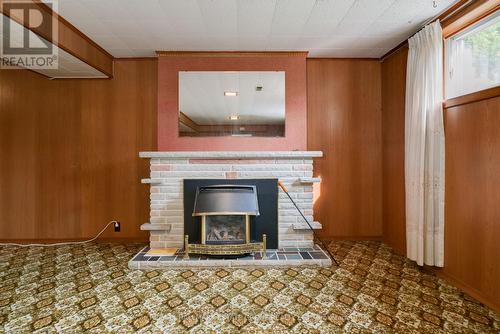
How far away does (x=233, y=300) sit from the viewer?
1831 millimetres

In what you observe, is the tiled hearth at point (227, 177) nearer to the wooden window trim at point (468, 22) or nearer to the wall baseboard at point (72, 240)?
the wall baseboard at point (72, 240)

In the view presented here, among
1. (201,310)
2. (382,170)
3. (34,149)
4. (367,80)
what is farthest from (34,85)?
(382,170)

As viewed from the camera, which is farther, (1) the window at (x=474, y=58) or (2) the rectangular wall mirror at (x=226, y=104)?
(2) the rectangular wall mirror at (x=226, y=104)

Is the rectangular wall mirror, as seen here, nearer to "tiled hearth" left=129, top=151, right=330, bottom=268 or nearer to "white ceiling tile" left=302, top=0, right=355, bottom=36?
"tiled hearth" left=129, top=151, right=330, bottom=268

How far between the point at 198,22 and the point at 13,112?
276 cm

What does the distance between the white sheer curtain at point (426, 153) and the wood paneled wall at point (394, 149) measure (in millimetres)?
357

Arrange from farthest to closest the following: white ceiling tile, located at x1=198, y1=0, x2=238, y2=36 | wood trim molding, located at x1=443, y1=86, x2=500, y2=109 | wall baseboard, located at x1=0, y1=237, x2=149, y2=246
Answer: wall baseboard, located at x1=0, y1=237, x2=149, y2=246 → white ceiling tile, located at x1=198, y1=0, x2=238, y2=36 → wood trim molding, located at x1=443, y1=86, x2=500, y2=109

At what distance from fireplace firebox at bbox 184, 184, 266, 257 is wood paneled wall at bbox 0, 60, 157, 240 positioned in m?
1.09

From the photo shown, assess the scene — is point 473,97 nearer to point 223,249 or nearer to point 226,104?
point 226,104

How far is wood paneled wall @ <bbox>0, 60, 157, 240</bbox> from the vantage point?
3.10 metres

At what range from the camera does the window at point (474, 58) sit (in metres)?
1.86

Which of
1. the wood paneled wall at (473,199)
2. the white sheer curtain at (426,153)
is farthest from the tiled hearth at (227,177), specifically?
the wood paneled wall at (473,199)

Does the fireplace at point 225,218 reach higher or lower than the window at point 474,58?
lower

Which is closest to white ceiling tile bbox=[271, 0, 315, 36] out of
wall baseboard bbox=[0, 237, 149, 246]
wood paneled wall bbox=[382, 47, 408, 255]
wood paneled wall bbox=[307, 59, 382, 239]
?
wood paneled wall bbox=[307, 59, 382, 239]
